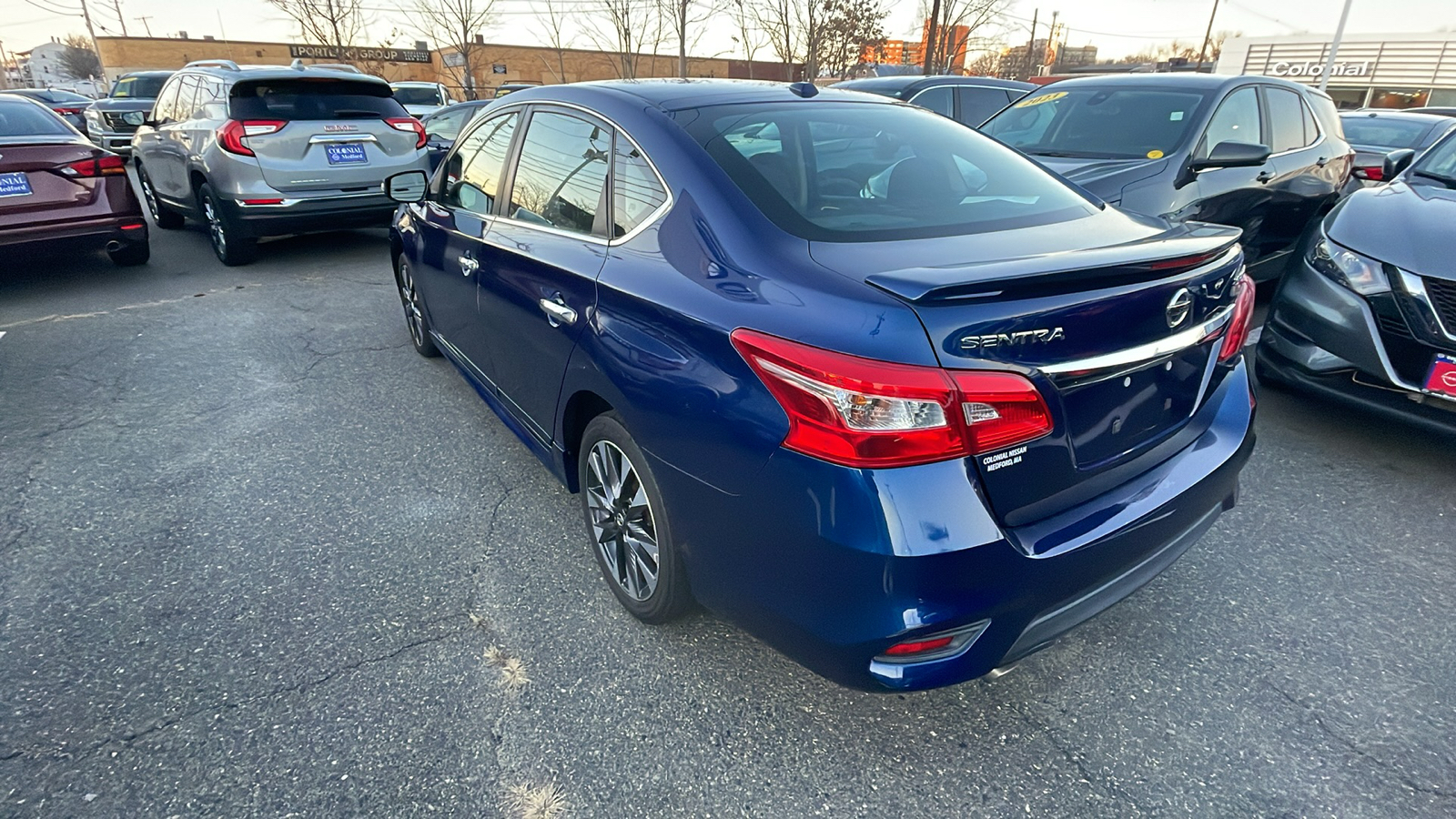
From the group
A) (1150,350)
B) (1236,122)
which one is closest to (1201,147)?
(1236,122)

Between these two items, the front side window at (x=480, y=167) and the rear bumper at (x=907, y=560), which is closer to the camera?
the rear bumper at (x=907, y=560)

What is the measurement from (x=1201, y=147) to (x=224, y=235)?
300 inches

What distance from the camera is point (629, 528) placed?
2.35 m

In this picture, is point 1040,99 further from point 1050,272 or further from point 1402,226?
point 1050,272

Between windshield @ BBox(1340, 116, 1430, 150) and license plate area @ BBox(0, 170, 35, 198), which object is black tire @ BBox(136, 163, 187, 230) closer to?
license plate area @ BBox(0, 170, 35, 198)

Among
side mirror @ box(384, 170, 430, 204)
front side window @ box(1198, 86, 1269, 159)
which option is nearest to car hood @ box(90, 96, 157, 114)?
side mirror @ box(384, 170, 430, 204)

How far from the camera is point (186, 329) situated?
17.2ft

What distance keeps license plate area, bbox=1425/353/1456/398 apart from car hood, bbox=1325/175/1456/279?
1.08 ft

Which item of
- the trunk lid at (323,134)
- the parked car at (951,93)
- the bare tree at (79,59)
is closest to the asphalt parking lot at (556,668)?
the trunk lid at (323,134)

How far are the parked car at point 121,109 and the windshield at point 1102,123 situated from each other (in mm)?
14674

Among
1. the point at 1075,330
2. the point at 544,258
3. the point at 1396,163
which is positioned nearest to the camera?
the point at 1075,330

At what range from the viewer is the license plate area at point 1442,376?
293 centimetres

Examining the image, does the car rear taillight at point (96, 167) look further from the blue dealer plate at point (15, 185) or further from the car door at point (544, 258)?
A: the car door at point (544, 258)

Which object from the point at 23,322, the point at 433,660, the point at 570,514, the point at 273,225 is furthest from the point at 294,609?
the point at 273,225
